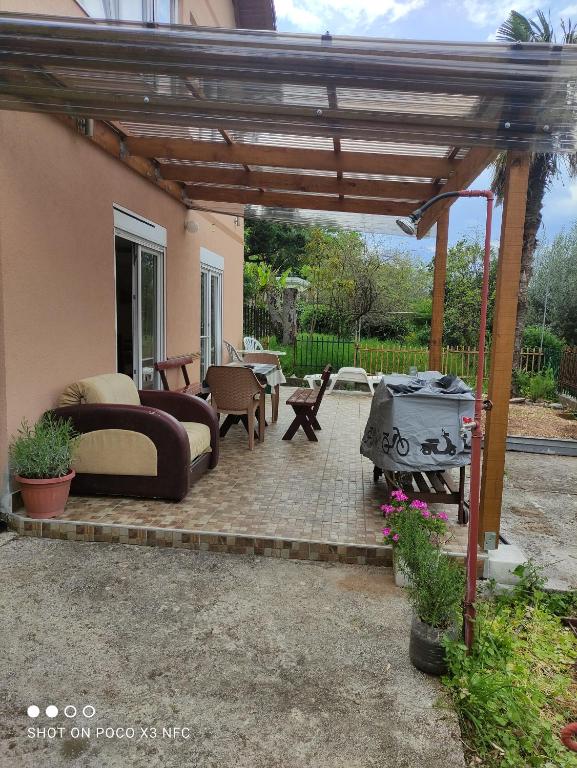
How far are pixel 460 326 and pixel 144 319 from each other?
37.0ft

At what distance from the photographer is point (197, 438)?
4.53m

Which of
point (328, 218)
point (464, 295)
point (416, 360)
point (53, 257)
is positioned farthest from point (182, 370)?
point (464, 295)

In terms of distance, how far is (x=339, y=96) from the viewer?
2955 mm

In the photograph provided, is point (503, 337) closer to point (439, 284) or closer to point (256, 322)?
point (439, 284)

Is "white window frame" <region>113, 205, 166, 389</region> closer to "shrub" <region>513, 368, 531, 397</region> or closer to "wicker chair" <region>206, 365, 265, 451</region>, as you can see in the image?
"wicker chair" <region>206, 365, 265, 451</region>

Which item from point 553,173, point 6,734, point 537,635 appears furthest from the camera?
point 553,173

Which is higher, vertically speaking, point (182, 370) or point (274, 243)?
point (274, 243)

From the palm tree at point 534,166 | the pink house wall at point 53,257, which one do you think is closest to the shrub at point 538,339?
the palm tree at point 534,166

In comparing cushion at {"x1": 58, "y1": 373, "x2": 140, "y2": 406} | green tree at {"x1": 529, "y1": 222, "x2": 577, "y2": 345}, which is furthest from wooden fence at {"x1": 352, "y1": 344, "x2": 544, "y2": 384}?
cushion at {"x1": 58, "y1": 373, "x2": 140, "y2": 406}

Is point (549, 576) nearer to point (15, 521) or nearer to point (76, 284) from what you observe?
point (15, 521)

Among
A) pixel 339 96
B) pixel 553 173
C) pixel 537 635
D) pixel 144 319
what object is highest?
pixel 553 173

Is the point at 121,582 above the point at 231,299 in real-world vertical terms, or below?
below

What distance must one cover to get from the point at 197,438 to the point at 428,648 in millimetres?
2636

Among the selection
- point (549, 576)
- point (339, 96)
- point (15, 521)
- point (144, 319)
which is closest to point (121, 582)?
point (15, 521)
